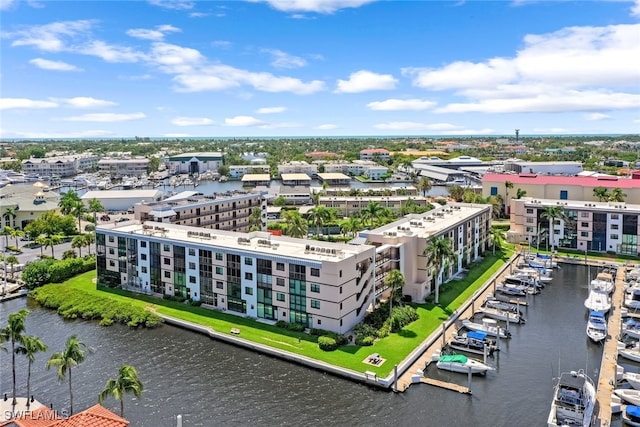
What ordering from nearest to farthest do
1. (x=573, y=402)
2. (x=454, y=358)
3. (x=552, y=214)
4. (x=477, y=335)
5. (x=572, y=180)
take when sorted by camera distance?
(x=573, y=402)
(x=454, y=358)
(x=477, y=335)
(x=552, y=214)
(x=572, y=180)

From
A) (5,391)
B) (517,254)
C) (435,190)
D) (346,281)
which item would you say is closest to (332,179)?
(435,190)

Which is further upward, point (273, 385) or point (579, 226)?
point (579, 226)

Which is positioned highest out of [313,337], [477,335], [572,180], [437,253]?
[572,180]

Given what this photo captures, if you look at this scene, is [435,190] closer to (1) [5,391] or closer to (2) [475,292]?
(2) [475,292]

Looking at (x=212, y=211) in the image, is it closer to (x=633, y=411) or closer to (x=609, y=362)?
(x=609, y=362)

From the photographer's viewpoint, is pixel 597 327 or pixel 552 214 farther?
pixel 552 214

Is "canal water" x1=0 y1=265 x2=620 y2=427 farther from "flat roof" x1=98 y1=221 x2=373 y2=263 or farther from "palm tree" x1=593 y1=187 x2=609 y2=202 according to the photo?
"palm tree" x1=593 y1=187 x2=609 y2=202

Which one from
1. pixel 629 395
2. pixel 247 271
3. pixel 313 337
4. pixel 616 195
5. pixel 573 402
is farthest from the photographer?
pixel 616 195

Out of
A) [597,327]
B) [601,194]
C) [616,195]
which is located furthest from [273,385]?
[616,195]
